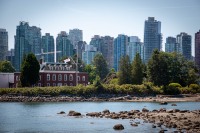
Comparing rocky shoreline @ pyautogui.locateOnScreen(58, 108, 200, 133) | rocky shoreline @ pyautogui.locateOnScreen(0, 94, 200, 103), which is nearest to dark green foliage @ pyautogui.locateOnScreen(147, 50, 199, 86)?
rocky shoreline @ pyautogui.locateOnScreen(0, 94, 200, 103)

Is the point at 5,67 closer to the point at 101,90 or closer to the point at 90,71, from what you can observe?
the point at 90,71

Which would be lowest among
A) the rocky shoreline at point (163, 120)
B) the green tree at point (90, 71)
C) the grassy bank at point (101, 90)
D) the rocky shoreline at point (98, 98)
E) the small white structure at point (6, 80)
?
the rocky shoreline at point (98, 98)

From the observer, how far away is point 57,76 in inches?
3912

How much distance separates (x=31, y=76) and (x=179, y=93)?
36565 mm

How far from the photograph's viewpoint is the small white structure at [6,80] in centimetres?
10400

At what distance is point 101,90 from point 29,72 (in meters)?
17.6

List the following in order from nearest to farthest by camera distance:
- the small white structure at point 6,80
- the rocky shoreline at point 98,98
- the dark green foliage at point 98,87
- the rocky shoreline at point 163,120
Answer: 1. the rocky shoreline at point 163,120
2. the rocky shoreline at point 98,98
3. the dark green foliage at point 98,87
4. the small white structure at point 6,80

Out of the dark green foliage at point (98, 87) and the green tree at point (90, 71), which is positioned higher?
the green tree at point (90, 71)

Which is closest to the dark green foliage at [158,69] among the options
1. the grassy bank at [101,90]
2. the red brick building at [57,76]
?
the grassy bank at [101,90]

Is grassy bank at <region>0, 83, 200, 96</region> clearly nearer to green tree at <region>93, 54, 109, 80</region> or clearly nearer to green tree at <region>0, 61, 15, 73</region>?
green tree at <region>93, 54, 109, 80</region>

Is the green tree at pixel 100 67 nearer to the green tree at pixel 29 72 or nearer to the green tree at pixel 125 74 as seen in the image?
the green tree at pixel 125 74

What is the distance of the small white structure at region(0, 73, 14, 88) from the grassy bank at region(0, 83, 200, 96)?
1912cm

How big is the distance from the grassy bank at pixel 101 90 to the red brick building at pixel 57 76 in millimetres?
13060

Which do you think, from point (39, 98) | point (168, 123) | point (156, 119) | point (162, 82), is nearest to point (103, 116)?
point (156, 119)
